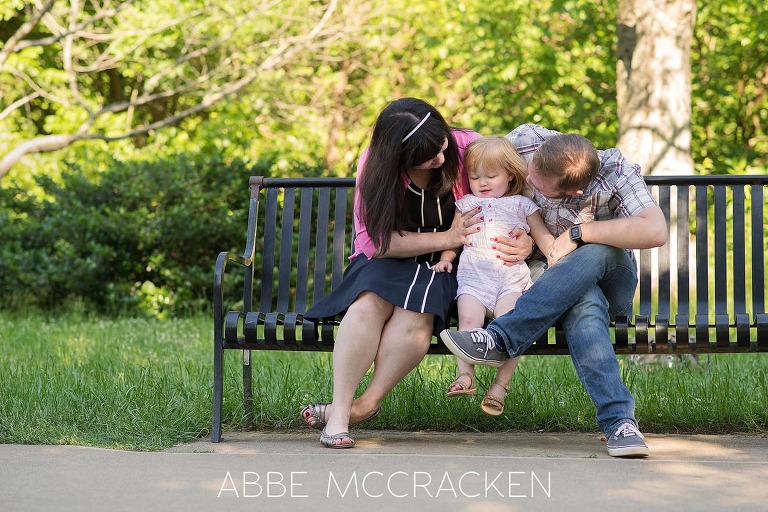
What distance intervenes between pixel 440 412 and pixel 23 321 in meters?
4.39

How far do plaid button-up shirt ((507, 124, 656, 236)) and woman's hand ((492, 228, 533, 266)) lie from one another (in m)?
0.12

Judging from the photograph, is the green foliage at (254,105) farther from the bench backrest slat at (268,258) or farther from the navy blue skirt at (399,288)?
the navy blue skirt at (399,288)

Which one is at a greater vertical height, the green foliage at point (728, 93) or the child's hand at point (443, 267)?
the green foliage at point (728, 93)

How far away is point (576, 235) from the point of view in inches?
147

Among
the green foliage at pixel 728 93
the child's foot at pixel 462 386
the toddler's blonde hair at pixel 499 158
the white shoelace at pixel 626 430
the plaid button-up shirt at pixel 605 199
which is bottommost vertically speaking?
the white shoelace at pixel 626 430

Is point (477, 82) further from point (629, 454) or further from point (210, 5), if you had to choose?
point (629, 454)

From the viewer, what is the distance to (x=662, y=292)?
13.7ft

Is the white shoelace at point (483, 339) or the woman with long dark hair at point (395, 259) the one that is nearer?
the white shoelace at point (483, 339)

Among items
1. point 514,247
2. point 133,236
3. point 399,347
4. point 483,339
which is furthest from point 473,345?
point 133,236

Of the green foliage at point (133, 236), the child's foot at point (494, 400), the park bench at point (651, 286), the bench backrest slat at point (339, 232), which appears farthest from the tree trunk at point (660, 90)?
the child's foot at point (494, 400)

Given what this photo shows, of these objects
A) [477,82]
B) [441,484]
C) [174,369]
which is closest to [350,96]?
[477,82]

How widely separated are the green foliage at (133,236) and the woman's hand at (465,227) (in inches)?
171

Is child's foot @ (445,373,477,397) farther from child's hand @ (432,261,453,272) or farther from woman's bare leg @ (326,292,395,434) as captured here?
child's hand @ (432,261,453,272)

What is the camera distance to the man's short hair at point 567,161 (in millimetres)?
3637
